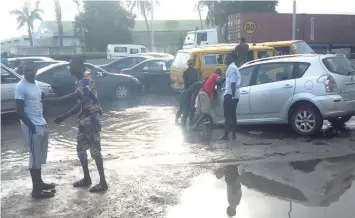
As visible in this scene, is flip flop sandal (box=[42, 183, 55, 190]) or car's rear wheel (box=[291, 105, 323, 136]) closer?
flip flop sandal (box=[42, 183, 55, 190])

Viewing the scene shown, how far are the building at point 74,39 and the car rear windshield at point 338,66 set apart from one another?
35721mm

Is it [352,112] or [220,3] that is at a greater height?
[220,3]

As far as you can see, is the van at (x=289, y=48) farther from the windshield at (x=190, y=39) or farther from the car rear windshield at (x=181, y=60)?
the windshield at (x=190, y=39)

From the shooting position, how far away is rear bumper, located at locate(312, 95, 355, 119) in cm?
809

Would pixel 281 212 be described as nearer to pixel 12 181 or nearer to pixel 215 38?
pixel 12 181

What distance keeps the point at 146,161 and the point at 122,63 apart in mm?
12535

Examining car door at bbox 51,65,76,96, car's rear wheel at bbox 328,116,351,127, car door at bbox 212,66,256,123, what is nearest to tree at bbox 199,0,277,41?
car door at bbox 51,65,76,96

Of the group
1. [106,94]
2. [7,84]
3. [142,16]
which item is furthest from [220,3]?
[7,84]

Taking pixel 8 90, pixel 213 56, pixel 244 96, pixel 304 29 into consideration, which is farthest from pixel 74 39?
pixel 244 96

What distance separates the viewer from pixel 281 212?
15.5 feet

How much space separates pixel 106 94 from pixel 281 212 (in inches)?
464

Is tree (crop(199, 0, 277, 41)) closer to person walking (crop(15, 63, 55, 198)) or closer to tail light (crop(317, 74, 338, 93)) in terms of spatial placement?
tail light (crop(317, 74, 338, 93))

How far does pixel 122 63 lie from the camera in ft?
63.3

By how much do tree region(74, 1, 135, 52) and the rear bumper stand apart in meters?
40.9
